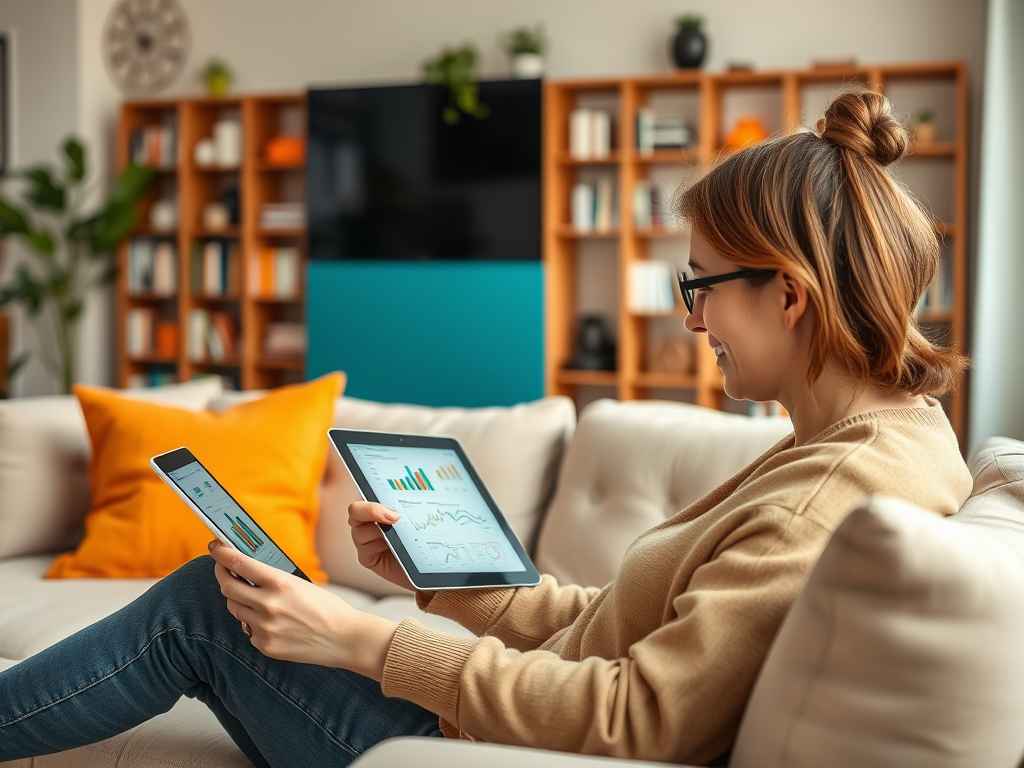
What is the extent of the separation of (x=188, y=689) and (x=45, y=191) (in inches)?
177

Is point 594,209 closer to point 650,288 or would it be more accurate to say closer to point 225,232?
point 650,288

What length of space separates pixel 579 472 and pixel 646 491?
16cm

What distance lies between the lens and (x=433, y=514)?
4.32 ft

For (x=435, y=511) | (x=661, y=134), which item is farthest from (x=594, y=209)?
(x=435, y=511)

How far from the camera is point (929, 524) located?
0.79 meters

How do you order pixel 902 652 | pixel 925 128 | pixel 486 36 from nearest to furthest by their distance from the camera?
pixel 902 652 → pixel 925 128 → pixel 486 36

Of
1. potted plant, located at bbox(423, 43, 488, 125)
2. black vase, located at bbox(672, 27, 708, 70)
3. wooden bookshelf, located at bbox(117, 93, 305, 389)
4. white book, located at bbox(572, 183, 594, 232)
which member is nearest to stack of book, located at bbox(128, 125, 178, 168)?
wooden bookshelf, located at bbox(117, 93, 305, 389)

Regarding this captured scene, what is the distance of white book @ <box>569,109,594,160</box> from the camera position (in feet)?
15.7

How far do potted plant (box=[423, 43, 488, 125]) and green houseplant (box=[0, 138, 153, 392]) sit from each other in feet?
5.34

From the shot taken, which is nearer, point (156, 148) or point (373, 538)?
point (373, 538)

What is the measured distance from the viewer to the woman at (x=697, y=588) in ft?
3.01

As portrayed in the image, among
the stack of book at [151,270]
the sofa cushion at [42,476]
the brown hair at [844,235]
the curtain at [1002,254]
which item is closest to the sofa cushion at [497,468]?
the sofa cushion at [42,476]

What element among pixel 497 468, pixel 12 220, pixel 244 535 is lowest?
pixel 497 468

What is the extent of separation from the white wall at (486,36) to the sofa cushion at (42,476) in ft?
10.8
